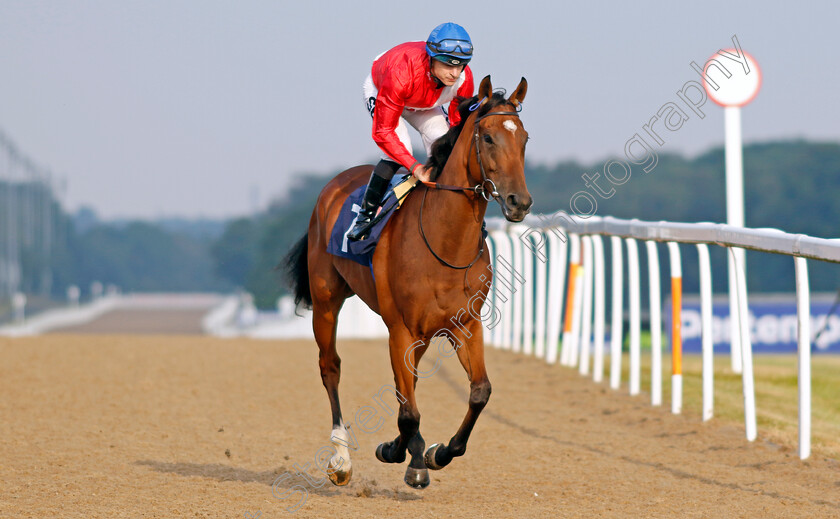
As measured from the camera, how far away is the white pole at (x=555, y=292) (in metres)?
9.07

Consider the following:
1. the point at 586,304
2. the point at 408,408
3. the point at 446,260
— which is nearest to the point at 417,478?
the point at 408,408

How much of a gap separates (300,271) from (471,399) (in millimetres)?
1872

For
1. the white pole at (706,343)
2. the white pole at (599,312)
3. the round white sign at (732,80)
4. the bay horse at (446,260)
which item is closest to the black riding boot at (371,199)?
the bay horse at (446,260)

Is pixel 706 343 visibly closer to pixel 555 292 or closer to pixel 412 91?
pixel 412 91

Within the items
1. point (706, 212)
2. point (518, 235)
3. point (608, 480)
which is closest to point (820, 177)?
point (706, 212)

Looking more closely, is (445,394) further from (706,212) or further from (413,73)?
(706,212)

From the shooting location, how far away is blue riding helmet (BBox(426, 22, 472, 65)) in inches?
186

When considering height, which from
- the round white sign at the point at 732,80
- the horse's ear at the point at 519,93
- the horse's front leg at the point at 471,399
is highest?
the round white sign at the point at 732,80

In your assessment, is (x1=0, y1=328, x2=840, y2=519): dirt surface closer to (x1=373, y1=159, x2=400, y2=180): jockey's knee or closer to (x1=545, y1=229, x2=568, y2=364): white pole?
(x1=545, y1=229, x2=568, y2=364): white pole

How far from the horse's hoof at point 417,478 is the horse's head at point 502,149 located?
4.08ft

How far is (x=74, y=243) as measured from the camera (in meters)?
118

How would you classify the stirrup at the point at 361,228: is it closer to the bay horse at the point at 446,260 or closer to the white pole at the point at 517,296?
the bay horse at the point at 446,260

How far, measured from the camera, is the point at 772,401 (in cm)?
751

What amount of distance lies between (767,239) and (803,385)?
769 mm
